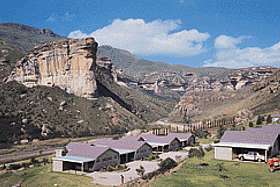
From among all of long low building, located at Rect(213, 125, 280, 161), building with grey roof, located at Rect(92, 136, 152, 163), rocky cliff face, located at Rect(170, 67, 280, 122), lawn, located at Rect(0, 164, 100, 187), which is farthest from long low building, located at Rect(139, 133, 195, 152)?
rocky cliff face, located at Rect(170, 67, 280, 122)

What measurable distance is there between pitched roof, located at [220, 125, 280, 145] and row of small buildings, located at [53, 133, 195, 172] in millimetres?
14107

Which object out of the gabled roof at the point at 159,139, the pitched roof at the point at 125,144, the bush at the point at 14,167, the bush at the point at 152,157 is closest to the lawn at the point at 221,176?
the bush at the point at 152,157

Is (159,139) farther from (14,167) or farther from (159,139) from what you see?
(14,167)

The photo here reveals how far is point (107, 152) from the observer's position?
48594 mm

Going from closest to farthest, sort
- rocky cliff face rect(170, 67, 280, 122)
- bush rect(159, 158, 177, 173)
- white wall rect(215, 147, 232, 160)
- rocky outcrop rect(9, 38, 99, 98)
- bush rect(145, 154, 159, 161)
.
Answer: bush rect(159, 158, 177, 173) < white wall rect(215, 147, 232, 160) < bush rect(145, 154, 159, 161) < rocky cliff face rect(170, 67, 280, 122) < rocky outcrop rect(9, 38, 99, 98)

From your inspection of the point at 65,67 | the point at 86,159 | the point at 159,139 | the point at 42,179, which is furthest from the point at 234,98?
the point at 42,179

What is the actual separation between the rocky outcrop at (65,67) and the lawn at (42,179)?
7095 cm

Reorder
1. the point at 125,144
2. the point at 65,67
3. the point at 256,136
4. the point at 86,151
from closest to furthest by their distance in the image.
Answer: the point at 256,136, the point at 86,151, the point at 125,144, the point at 65,67

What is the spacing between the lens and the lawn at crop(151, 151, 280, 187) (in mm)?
31109

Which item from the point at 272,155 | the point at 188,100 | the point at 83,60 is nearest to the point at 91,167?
the point at 272,155

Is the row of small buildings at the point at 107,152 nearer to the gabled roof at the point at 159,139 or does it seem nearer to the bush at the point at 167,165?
the gabled roof at the point at 159,139

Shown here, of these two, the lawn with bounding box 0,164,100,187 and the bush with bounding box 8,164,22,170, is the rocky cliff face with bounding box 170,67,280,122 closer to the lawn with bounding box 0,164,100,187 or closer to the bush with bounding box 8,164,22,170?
the bush with bounding box 8,164,22,170

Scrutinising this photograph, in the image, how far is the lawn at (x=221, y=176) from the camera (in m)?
31.1

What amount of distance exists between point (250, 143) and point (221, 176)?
9.69 meters
